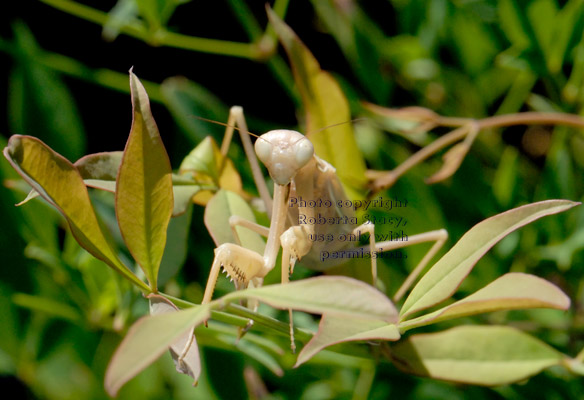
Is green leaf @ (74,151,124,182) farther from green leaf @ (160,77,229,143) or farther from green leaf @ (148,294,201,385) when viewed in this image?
green leaf @ (160,77,229,143)

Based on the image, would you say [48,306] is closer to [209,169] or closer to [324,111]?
[209,169]

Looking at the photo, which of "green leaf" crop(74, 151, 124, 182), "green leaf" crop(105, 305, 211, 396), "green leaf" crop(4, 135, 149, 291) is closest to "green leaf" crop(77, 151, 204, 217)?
"green leaf" crop(74, 151, 124, 182)

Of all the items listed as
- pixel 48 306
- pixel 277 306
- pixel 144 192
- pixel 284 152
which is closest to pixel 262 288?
pixel 277 306

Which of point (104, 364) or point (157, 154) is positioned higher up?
point (157, 154)

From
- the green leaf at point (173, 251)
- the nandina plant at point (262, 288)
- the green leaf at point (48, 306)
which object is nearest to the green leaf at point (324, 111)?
the nandina plant at point (262, 288)

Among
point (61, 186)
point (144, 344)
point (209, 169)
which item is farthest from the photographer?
point (209, 169)

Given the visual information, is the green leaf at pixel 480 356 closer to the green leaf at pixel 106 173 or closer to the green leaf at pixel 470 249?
the green leaf at pixel 470 249

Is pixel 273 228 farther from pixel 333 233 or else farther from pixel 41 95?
pixel 41 95

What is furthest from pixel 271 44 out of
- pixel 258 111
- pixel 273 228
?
pixel 273 228
